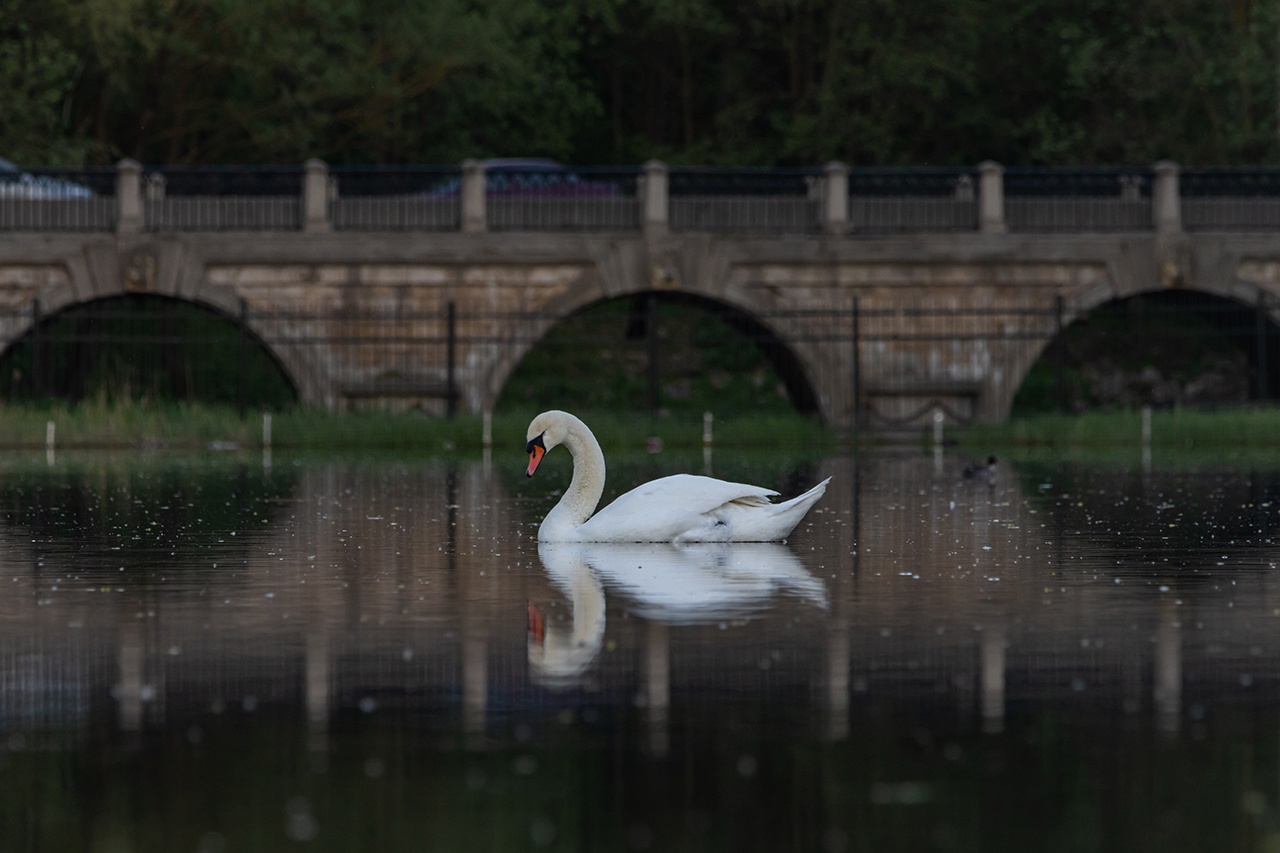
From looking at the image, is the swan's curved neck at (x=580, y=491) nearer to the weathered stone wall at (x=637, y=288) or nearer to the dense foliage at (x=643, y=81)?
the weathered stone wall at (x=637, y=288)

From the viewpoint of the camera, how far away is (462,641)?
33.2ft

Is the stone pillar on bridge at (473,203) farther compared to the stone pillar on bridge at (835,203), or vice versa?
the stone pillar on bridge at (835,203)

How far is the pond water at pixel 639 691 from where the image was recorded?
6457mm

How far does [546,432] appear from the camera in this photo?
16250 mm

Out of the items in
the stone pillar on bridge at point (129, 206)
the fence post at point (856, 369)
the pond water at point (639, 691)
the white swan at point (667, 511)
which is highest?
the stone pillar on bridge at point (129, 206)

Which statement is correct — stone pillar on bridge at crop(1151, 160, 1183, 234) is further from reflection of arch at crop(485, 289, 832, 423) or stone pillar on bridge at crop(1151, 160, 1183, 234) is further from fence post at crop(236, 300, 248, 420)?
fence post at crop(236, 300, 248, 420)

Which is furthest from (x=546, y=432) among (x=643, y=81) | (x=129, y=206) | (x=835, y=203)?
(x=643, y=81)

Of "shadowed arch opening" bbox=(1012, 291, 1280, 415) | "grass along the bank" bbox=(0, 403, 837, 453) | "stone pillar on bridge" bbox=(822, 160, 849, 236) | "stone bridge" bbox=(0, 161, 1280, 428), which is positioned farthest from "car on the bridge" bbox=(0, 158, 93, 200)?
"shadowed arch opening" bbox=(1012, 291, 1280, 415)

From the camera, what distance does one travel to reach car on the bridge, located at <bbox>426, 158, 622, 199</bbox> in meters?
38.7

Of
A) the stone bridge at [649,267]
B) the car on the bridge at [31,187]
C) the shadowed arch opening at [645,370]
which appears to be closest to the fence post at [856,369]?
the stone bridge at [649,267]

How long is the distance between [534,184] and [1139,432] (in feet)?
35.7

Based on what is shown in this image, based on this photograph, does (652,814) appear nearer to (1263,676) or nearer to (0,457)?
(1263,676)

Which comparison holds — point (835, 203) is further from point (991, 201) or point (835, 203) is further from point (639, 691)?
point (639, 691)

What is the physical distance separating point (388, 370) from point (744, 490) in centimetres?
2314
